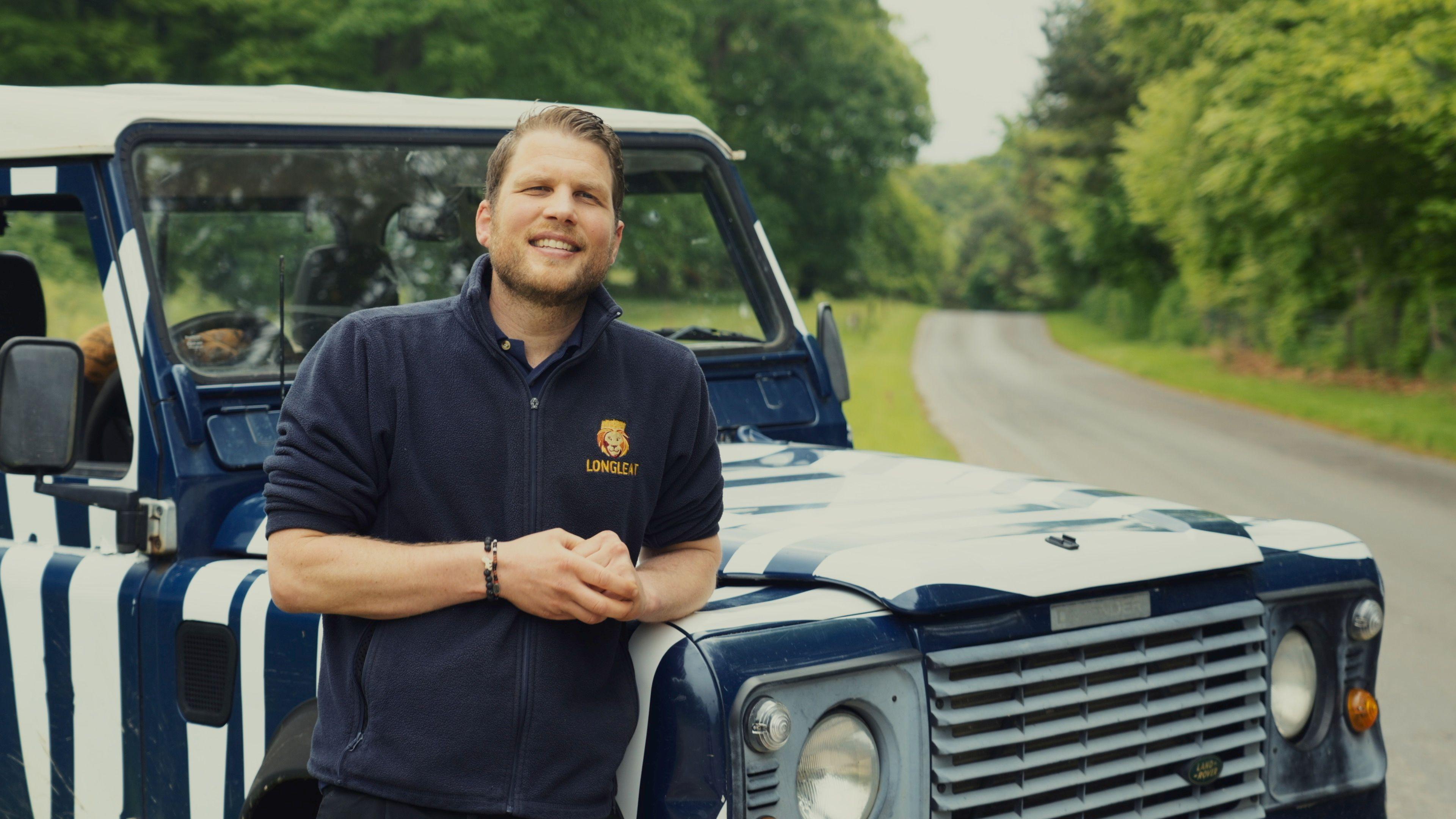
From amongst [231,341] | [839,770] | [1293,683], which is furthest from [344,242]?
[1293,683]

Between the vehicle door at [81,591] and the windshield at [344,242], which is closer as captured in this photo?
the vehicle door at [81,591]

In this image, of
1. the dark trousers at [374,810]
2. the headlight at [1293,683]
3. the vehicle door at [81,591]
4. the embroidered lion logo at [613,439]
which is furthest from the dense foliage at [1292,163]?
the dark trousers at [374,810]

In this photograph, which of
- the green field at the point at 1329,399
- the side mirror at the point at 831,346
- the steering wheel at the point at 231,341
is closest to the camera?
the steering wheel at the point at 231,341

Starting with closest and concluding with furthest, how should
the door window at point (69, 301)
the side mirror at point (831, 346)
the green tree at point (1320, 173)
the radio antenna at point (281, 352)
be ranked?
the radio antenna at point (281, 352)
the door window at point (69, 301)
the side mirror at point (831, 346)
the green tree at point (1320, 173)

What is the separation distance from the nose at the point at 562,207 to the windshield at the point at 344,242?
3.50 feet

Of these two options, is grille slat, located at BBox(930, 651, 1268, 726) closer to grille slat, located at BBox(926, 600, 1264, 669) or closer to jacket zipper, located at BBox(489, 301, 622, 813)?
grille slat, located at BBox(926, 600, 1264, 669)

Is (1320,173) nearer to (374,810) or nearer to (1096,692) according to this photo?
(1096,692)

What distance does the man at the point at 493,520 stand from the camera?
2.12 m

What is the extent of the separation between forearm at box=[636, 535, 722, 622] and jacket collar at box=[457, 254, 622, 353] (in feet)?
1.24

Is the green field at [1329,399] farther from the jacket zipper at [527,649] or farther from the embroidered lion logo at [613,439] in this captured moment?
the jacket zipper at [527,649]

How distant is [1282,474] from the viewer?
14.4 meters

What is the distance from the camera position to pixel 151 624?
2.87m

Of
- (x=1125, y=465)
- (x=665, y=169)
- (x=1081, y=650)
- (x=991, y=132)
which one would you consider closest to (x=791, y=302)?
(x=665, y=169)

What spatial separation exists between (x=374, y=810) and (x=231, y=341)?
1502mm
